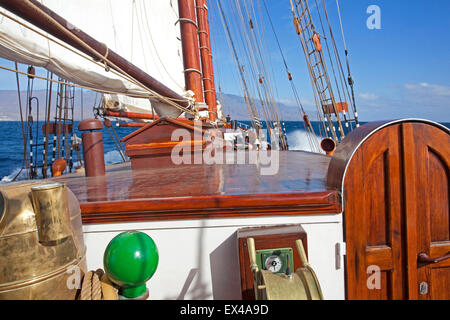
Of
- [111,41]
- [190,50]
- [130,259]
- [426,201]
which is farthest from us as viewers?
[190,50]

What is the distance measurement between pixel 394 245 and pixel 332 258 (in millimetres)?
277

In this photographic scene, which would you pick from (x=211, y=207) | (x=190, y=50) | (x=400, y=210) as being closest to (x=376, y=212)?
(x=400, y=210)

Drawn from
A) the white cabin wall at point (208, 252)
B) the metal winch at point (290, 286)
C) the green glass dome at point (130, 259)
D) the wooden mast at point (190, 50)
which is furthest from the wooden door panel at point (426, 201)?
the wooden mast at point (190, 50)

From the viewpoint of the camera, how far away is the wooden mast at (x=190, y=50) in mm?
4191

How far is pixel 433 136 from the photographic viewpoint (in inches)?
49.7

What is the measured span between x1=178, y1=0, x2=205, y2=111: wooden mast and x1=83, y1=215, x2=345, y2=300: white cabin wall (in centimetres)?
304

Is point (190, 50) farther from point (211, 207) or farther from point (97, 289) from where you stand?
point (97, 289)

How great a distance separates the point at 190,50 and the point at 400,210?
3759mm

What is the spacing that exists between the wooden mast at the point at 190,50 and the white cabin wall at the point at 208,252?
304 centimetres

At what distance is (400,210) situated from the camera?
128 centimetres

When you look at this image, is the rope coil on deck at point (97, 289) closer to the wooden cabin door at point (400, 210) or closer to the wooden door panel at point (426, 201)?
the wooden cabin door at point (400, 210)

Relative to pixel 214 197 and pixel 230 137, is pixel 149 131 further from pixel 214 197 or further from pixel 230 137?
pixel 230 137

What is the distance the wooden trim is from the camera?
1303 mm
